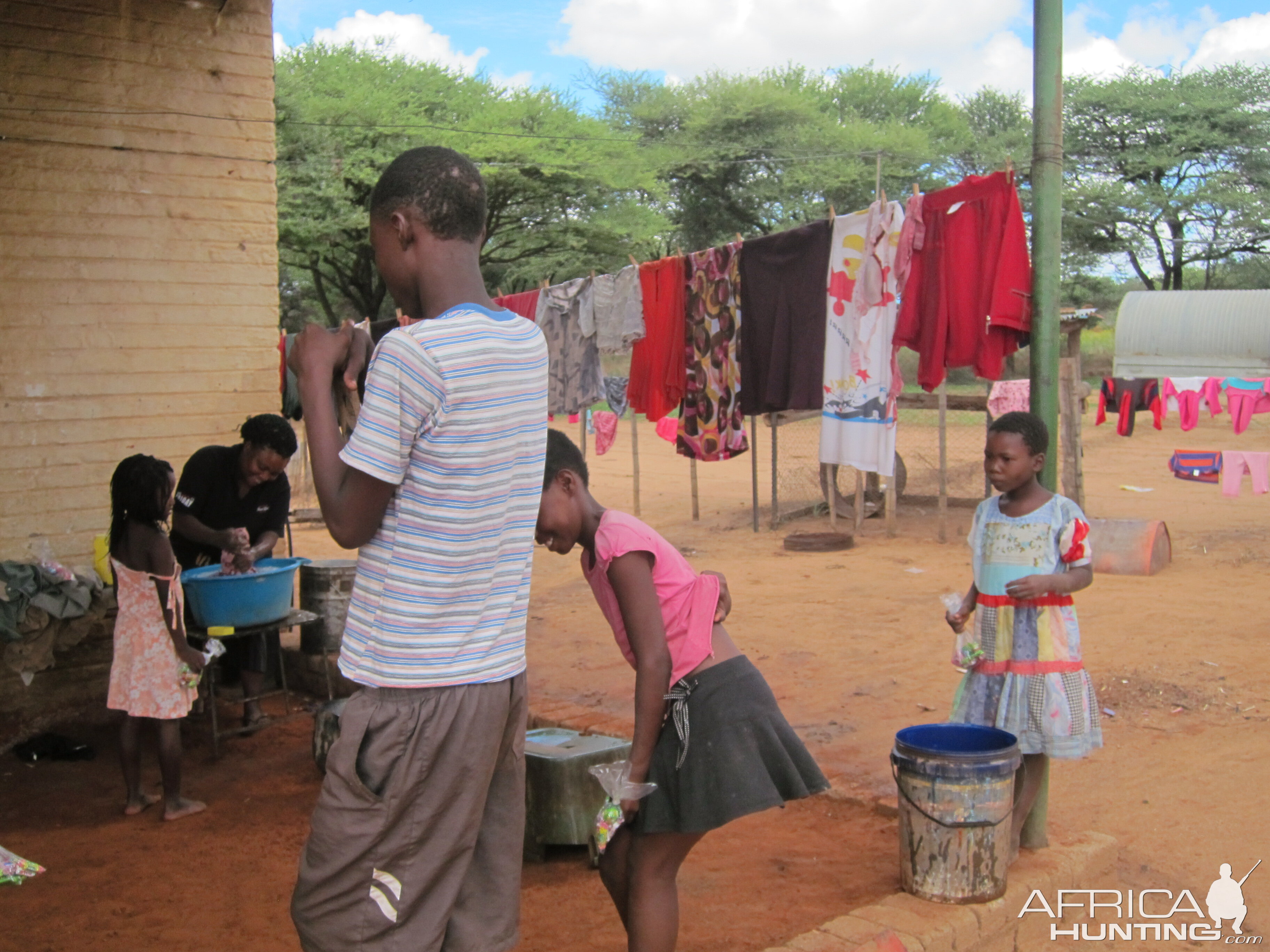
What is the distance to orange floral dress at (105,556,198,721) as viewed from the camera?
459 centimetres

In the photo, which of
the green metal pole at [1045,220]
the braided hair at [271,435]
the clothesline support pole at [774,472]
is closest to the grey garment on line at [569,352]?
the clothesline support pole at [774,472]

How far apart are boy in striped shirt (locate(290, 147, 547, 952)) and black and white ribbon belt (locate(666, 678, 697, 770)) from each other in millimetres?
734

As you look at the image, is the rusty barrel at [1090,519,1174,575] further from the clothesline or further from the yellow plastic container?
the yellow plastic container

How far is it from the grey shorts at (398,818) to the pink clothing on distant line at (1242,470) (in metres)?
8.88

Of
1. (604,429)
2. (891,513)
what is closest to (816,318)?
(891,513)

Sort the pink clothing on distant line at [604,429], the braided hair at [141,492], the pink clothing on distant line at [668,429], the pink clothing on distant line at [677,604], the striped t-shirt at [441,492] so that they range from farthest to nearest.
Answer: the pink clothing on distant line at [604,429], the pink clothing on distant line at [668,429], the braided hair at [141,492], the pink clothing on distant line at [677,604], the striped t-shirt at [441,492]

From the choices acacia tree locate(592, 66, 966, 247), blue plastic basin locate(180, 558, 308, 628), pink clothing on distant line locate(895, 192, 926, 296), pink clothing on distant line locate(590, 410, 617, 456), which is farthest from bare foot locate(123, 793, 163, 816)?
acacia tree locate(592, 66, 966, 247)

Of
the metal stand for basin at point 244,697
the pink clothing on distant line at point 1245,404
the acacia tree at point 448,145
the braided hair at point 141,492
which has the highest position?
the acacia tree at point 448,145

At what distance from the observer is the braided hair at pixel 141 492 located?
4.38 metres

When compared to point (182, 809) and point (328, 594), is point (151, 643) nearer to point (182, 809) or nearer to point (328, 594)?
point (182, 809)

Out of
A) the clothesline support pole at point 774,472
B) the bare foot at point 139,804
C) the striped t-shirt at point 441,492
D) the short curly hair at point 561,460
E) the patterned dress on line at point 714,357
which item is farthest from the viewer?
the clothesline support pole at point 774,472

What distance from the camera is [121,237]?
5.77 meters

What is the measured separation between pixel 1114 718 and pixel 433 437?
4.85m

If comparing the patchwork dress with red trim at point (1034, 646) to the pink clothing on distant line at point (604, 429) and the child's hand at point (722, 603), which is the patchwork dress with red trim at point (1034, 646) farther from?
the pink clothing on distant line at point (604, 429)
